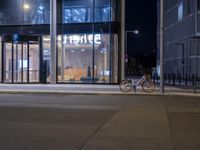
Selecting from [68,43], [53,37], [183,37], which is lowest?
[68,43]

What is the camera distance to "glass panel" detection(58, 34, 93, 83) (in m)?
36.4

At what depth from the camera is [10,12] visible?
3797 centimetres

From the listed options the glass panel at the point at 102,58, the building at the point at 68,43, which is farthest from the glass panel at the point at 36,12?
the glass panel at the point at 102,58

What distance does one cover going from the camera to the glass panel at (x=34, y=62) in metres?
36.8

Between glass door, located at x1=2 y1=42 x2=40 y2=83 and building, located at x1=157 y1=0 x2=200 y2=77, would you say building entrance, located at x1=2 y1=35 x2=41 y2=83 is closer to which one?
glass door, located at x1=2 y1=42 x2=40 y2=83

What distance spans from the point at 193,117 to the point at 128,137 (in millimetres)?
4841

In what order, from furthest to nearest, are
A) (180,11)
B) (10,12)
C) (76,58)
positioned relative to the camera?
(180,11)
(10,12)
(76,58)

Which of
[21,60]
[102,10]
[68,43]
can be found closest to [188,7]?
[102,10]

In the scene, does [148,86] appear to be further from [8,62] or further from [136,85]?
[8,62]

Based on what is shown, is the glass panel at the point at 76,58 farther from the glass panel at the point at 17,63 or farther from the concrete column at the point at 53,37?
the glass panel at the point at 17,63

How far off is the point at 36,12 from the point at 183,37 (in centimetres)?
5011

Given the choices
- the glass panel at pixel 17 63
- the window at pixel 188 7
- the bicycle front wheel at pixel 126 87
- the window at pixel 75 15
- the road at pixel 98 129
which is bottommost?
the road at pixel 98 129

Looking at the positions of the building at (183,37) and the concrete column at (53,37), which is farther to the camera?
the building at (183,37)

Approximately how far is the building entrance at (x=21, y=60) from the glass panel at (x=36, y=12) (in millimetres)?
1654
